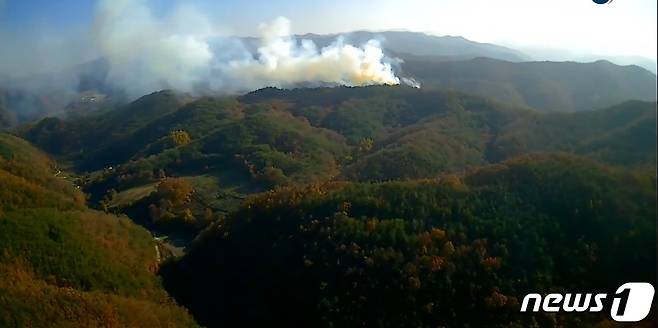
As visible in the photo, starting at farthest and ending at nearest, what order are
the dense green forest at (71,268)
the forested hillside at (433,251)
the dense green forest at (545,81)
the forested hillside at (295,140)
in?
the dense green forest at (545,81)
the forested hillside at (295,140)
the dense green forest at (71,268)
the forested hillside at (433,251)

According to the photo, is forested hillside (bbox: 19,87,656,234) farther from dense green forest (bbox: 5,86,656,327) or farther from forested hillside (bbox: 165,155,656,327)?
forested hillside (bbox: 165,155,656,327)

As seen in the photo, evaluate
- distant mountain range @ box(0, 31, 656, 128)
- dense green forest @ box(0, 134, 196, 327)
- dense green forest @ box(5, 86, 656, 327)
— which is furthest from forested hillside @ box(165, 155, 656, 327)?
distant mountain range @ box(0, 31, 656, 128)

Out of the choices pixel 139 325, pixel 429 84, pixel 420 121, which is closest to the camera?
pixel 139 325

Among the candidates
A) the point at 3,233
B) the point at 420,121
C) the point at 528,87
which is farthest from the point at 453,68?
the point at 3,233

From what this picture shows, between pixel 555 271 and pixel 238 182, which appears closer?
pixel 555 271

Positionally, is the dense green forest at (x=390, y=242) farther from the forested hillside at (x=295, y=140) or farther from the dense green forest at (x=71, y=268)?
the forested hillside at (x=295, y=140)

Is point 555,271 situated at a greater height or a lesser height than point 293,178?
greater

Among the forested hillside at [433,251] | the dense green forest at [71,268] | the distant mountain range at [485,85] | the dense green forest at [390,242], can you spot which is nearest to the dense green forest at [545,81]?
the distant mountain range at [485,85]

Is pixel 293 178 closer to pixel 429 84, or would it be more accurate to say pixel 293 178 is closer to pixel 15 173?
pixel 15 173

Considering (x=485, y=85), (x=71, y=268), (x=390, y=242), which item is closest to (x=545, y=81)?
(x=485, y=85)
